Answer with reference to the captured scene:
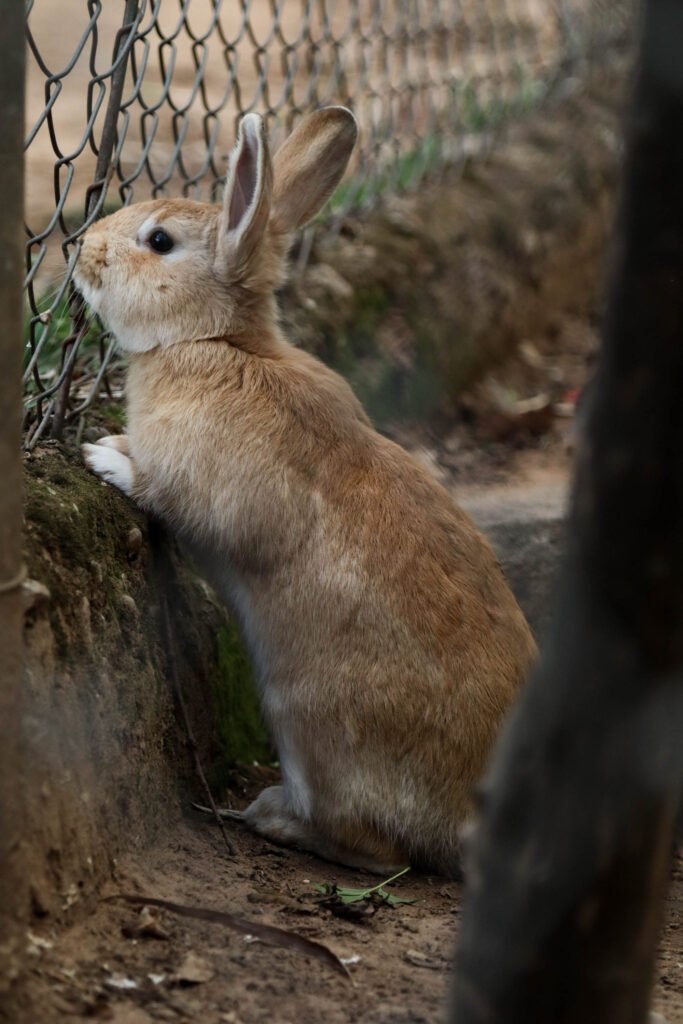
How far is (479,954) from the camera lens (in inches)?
65.3

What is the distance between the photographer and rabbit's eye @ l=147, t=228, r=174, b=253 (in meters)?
3.58

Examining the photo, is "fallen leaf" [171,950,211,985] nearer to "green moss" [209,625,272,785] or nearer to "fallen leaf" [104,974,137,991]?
"fallen leaf" [104,974,137,991]

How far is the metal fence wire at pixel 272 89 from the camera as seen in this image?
4332 mm

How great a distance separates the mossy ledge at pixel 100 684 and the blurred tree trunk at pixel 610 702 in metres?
1.02

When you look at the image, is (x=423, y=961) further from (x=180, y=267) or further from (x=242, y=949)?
(x=180, y=267)

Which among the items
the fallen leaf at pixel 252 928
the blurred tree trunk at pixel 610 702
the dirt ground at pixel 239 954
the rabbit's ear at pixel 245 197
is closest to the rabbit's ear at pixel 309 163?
the rabbit's ear at pixel 245 197

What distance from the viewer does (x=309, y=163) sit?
152 inches

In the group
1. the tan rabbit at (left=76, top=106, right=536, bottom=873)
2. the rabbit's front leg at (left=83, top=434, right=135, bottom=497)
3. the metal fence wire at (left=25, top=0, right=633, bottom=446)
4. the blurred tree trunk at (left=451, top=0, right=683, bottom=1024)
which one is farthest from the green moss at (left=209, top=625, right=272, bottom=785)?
the blurred tree trunk at (left=451, top=0, right=683, bottom=1024)

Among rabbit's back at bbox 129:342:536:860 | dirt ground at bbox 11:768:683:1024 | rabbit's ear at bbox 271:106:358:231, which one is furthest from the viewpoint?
rabbit's ear at bbox 271:106:358:231

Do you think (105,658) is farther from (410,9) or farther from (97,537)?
(410,9)

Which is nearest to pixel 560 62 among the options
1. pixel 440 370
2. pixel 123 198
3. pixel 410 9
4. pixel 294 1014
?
pixel 410 9

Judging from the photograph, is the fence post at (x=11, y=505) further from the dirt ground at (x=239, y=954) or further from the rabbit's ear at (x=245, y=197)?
the rabbit's ear at (x=245, y=197)

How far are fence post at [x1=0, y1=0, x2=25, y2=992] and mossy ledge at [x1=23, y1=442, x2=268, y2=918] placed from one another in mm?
197

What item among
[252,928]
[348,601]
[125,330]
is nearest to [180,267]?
[125,330]
